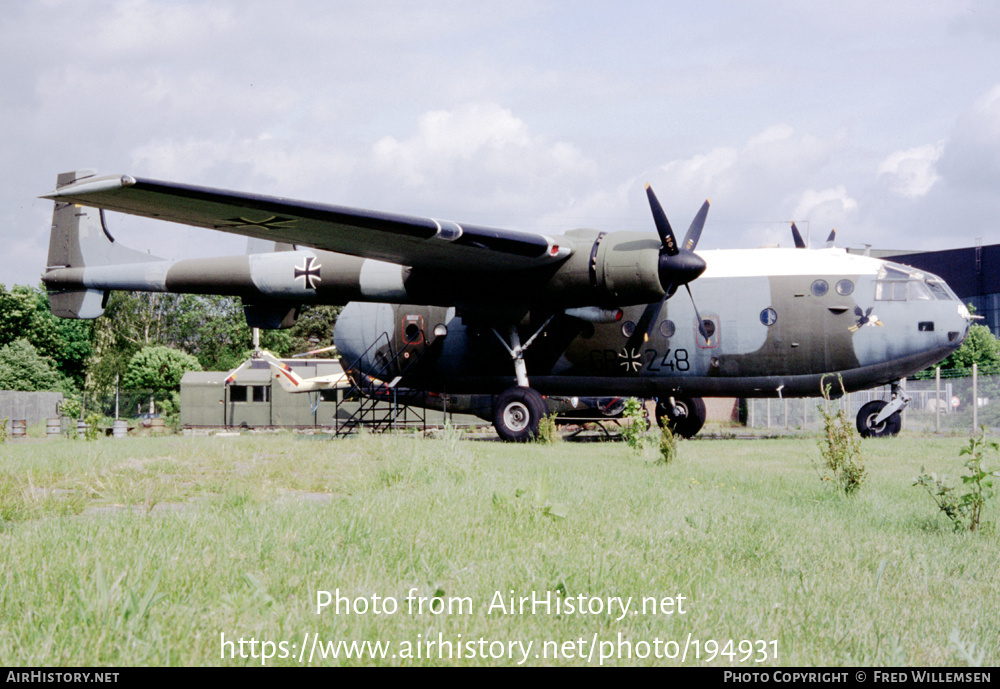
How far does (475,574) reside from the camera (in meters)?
4.05

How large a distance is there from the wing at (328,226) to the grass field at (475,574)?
214 inches

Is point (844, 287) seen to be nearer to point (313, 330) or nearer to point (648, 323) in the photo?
point (648, 323)

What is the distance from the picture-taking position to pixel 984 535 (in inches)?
245

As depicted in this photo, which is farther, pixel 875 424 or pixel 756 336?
pixel 875 424

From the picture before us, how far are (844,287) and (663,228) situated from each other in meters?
4.82

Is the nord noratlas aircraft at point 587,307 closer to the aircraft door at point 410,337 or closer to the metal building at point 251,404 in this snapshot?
the aircraft door at point 410,337

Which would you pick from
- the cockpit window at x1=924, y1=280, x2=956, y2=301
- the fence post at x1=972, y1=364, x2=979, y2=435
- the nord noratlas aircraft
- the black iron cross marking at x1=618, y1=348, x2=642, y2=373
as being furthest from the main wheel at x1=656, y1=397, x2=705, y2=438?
the fence post at x1=972, y1=364, x2=979, y2=435

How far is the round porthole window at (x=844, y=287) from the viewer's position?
55.8 ft

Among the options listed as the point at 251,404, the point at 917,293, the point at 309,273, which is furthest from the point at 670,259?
the point at 251,404

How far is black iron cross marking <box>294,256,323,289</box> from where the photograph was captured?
18266 mm

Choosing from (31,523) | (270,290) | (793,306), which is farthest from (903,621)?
(270,290)

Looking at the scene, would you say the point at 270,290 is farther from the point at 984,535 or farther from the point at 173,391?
the point at 173,391

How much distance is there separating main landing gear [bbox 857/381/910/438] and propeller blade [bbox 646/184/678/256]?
7.03 metres

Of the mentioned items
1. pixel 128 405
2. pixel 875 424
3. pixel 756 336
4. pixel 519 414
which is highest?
pixel 756 336
